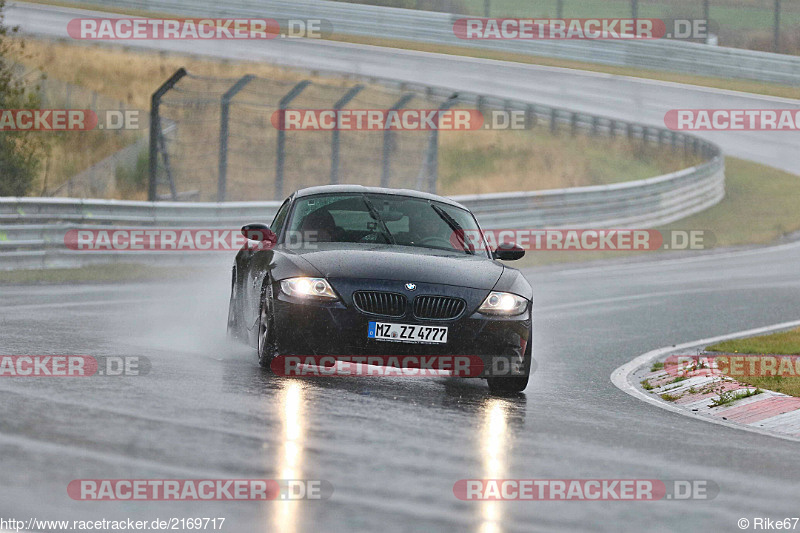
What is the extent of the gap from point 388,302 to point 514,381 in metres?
1.22

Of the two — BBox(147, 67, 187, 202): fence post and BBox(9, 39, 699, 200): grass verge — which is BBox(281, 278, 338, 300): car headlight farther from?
BBox(9, 39, 699, 200): grass verge

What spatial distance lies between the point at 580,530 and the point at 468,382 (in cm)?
518

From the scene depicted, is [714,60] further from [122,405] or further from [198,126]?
[122,405]

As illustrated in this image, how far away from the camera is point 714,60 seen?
46.7 meters

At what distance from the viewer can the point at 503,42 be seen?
4866 cm

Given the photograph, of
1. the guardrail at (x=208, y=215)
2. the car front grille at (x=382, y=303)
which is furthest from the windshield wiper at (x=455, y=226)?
the guardrail at (x=208, y=215)

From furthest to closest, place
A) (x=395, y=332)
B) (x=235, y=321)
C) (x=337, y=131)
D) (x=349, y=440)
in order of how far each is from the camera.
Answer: (x=337, y=131)
(x=235, y=321)
(x=395, y=332)
(x=349, y=440)

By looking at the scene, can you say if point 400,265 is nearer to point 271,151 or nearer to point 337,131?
point 337,131

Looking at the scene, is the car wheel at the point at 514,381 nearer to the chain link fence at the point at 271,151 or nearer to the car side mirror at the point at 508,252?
the car side mirror at the point at 508,252

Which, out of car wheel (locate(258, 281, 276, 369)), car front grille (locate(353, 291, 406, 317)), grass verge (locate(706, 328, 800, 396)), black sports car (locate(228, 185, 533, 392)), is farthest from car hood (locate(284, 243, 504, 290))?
grass verge (locate(706, 328, 800, 396))

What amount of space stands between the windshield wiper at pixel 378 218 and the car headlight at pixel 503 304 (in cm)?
129

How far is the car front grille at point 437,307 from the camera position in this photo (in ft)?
31.2

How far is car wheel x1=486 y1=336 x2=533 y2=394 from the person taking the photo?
995 cm

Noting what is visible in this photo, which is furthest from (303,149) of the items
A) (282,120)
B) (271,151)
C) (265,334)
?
(265,334)
